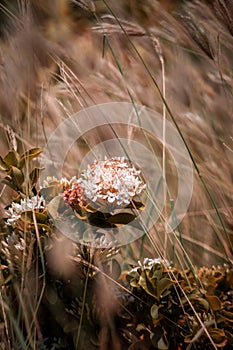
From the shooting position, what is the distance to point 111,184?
762 mm

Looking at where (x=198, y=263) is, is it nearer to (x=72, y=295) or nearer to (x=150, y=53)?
(x=72, y=295)

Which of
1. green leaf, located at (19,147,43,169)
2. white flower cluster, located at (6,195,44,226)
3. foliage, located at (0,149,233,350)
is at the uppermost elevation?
green leaf, located at (19,147,43,169)

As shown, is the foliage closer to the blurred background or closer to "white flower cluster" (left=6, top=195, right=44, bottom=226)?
"white flower cluster" (left=6, top=195, right=44, bottom=226)

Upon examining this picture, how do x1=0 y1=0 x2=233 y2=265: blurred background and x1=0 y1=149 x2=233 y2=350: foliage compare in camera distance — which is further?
x1=0 y1=0 x2=233 y2=265: blurred background

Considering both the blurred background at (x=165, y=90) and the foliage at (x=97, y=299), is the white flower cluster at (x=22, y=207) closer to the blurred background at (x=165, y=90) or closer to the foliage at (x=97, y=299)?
the foliage at (x=97, y=299)

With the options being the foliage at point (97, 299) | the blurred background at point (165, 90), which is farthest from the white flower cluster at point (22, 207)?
the blurred background at point (165, 90)

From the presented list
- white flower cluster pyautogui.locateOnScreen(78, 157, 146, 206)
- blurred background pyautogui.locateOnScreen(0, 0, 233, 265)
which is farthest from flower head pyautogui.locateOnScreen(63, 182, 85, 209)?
blurred background pyautogui.locateOnScreen(0, 0, 233, 265)

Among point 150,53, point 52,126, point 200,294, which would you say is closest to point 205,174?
point 200,294

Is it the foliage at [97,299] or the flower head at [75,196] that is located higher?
the flower head at [75,196]

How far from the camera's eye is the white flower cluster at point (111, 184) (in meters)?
0.76

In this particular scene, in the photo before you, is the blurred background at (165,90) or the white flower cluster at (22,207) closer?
the white flower cluster at (22,207)

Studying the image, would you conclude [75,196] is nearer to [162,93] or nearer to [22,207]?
[22,207]

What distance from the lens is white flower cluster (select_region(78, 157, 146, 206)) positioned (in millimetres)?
759

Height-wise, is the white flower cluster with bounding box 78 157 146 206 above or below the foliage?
above
